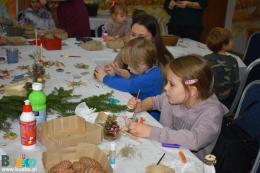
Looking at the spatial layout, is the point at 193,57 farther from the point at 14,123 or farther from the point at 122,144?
the point at 14,123

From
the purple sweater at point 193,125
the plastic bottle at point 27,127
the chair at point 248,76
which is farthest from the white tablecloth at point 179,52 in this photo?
the plastic bottle at point 27,127

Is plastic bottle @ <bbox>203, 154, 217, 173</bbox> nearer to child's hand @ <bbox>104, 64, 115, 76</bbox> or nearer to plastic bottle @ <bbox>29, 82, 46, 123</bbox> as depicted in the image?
plastic bottle @ <bbox>29, 82, 46, 123</bbox>

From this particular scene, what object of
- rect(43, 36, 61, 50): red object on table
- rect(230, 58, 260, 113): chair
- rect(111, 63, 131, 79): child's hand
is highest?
rect(43, 36, 61, 50): red object on table

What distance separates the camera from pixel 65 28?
13.7 ft

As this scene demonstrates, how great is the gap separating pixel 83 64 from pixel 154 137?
1326 mm

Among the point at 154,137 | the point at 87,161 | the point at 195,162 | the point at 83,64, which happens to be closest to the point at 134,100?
the point at 154,137

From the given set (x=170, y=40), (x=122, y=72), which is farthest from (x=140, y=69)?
(x=170, y=40)

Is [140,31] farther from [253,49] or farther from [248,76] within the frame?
[253,49]

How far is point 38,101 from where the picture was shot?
156 centimetres

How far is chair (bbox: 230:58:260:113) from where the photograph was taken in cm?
297

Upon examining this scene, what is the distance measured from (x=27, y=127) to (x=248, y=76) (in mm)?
2198

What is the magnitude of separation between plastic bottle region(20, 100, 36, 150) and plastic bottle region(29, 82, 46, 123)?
144 mm

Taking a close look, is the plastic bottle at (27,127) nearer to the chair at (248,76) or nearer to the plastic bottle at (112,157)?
the plastic bottle at (112,157)

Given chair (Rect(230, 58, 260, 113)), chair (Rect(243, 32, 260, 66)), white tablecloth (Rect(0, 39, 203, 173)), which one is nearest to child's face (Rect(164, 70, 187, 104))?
white tablecloth (Rect(0, 39, 203, 173))
